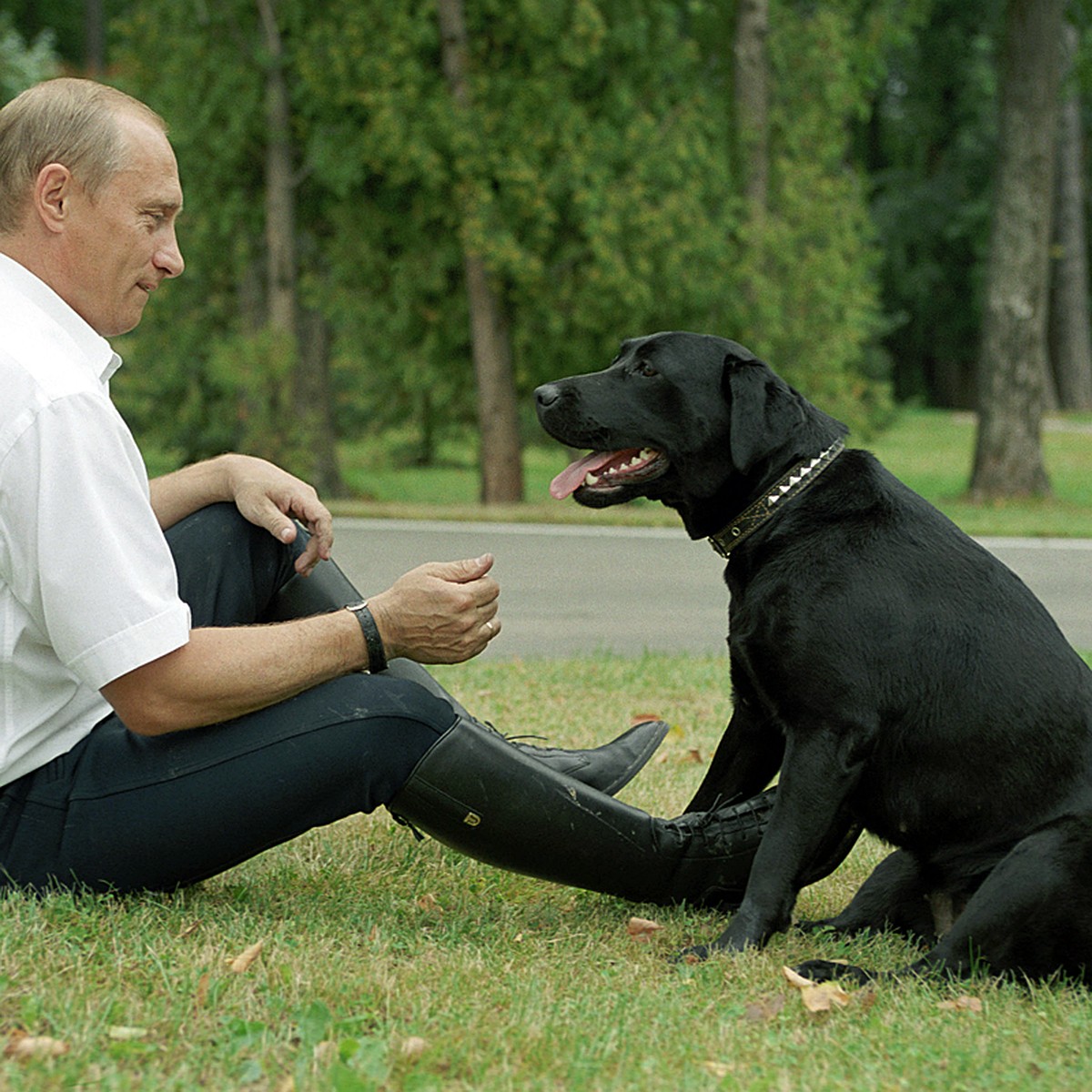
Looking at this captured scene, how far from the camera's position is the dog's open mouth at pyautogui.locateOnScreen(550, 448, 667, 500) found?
12.0ft

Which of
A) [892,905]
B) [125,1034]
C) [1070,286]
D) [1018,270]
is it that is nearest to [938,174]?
[1070,286]

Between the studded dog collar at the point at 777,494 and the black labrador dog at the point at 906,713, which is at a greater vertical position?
the studded dog collar at the point at 777,494

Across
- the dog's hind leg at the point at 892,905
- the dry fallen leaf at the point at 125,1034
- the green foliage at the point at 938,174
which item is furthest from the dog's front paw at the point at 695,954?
the green foliage at the point at 938,174

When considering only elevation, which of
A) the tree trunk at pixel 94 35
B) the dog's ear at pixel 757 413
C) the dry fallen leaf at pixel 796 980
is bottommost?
the dry fallen leaf at pixel 796 980

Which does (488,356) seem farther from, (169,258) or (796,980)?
(796,980)

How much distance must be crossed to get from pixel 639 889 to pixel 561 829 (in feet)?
1.15

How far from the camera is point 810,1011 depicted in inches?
105

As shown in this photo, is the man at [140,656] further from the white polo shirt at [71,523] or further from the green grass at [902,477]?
the green grass at [902,477]

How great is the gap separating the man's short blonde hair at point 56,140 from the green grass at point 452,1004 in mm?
1355

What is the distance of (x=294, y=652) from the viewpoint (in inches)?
108

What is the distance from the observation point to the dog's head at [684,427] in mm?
3436

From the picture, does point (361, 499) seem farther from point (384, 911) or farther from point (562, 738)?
point (384, 911)

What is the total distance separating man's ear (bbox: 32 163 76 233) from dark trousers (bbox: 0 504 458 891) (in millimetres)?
959

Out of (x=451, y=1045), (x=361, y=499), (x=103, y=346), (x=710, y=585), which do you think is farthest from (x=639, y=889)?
(x=361, y=499)
